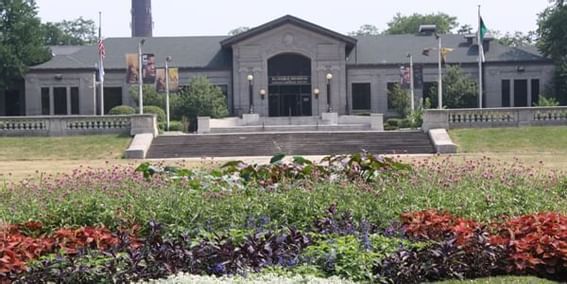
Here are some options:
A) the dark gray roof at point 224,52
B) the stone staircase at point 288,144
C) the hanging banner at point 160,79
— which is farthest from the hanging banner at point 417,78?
the hanging banner at point 160,79

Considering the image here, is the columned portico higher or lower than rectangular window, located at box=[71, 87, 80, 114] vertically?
higher

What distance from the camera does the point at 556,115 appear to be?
44.9 m

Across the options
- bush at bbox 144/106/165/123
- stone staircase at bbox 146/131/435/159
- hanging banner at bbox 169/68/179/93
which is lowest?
stone staircase at bbox 146/131/435/159

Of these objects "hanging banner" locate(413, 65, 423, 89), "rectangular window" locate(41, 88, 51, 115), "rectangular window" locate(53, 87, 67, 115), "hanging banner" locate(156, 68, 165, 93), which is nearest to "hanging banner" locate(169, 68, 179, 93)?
"hanging banner" locate(156, 68, 165, 93)

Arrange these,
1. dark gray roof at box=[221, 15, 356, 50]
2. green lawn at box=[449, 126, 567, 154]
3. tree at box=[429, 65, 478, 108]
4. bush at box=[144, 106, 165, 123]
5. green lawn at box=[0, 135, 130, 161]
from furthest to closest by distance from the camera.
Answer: dark gray roof at box=[221, 15, 356, 50]
tree at box=[429, 65, 478, 108]
bush at box=[144, 106, 165, 123]
green lawn at box=[0, 135, 130, 161]
green lawn at box=[449, 126, 567, 154]

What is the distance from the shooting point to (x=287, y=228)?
30.0ft

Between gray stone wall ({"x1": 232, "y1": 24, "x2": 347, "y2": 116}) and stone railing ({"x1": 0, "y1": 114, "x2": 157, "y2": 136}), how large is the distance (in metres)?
23.1

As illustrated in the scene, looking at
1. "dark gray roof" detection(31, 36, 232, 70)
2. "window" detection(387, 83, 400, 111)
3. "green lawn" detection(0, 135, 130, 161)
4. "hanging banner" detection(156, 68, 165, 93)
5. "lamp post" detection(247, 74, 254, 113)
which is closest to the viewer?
"green lawn" detection(0, 135, 130, 161)

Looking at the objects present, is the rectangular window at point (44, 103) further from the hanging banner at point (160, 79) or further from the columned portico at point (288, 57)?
the columned portico at point (288, 57)

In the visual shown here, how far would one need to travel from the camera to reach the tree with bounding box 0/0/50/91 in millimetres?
64688

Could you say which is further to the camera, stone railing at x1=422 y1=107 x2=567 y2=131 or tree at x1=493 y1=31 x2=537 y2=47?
tree at x1=493 y1=31 x2=537 y2=47

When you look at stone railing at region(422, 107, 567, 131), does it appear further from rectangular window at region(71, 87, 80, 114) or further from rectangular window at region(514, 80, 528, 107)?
rectangular window at region(71, 87, 80, 114)

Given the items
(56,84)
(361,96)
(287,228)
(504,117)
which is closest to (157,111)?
(56,84)

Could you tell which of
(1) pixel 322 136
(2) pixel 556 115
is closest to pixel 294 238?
(1) pixel 322 136
